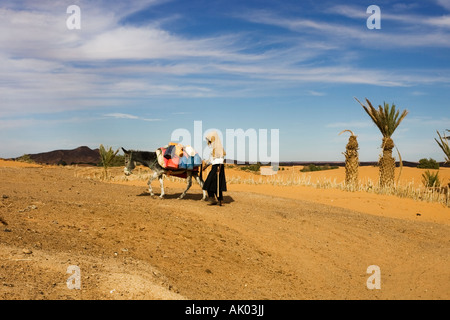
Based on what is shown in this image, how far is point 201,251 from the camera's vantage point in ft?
28.4

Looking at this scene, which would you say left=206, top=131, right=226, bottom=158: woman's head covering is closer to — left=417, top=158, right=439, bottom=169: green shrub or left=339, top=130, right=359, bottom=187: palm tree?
left=339, top=130, right=359, bottom=187: palm tree

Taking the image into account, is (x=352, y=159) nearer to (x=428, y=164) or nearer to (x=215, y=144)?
(x=215, y=144)

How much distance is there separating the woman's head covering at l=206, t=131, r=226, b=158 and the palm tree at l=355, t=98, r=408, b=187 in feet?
38.3

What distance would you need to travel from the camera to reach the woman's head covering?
12.5m

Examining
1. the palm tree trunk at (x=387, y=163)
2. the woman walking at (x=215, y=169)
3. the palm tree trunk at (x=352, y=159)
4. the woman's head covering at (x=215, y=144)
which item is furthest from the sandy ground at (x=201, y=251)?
the palm tree trunk at (x=387, y=163)

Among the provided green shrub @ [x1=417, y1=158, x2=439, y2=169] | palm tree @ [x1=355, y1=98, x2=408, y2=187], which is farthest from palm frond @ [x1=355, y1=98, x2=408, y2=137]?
green shrub @ [x1=417, y1=158, x2=439, y2=169]

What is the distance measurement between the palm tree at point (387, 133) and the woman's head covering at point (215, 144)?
11.7 metres

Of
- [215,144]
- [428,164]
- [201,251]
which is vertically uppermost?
[215,144]

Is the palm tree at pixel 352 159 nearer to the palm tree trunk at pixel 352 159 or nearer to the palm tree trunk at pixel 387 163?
the palm tree trunk at pixel 352 159

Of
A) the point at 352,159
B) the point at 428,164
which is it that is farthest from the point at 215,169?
the point at 428,164

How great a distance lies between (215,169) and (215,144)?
79 cm

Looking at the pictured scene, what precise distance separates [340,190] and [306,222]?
8799 mm
